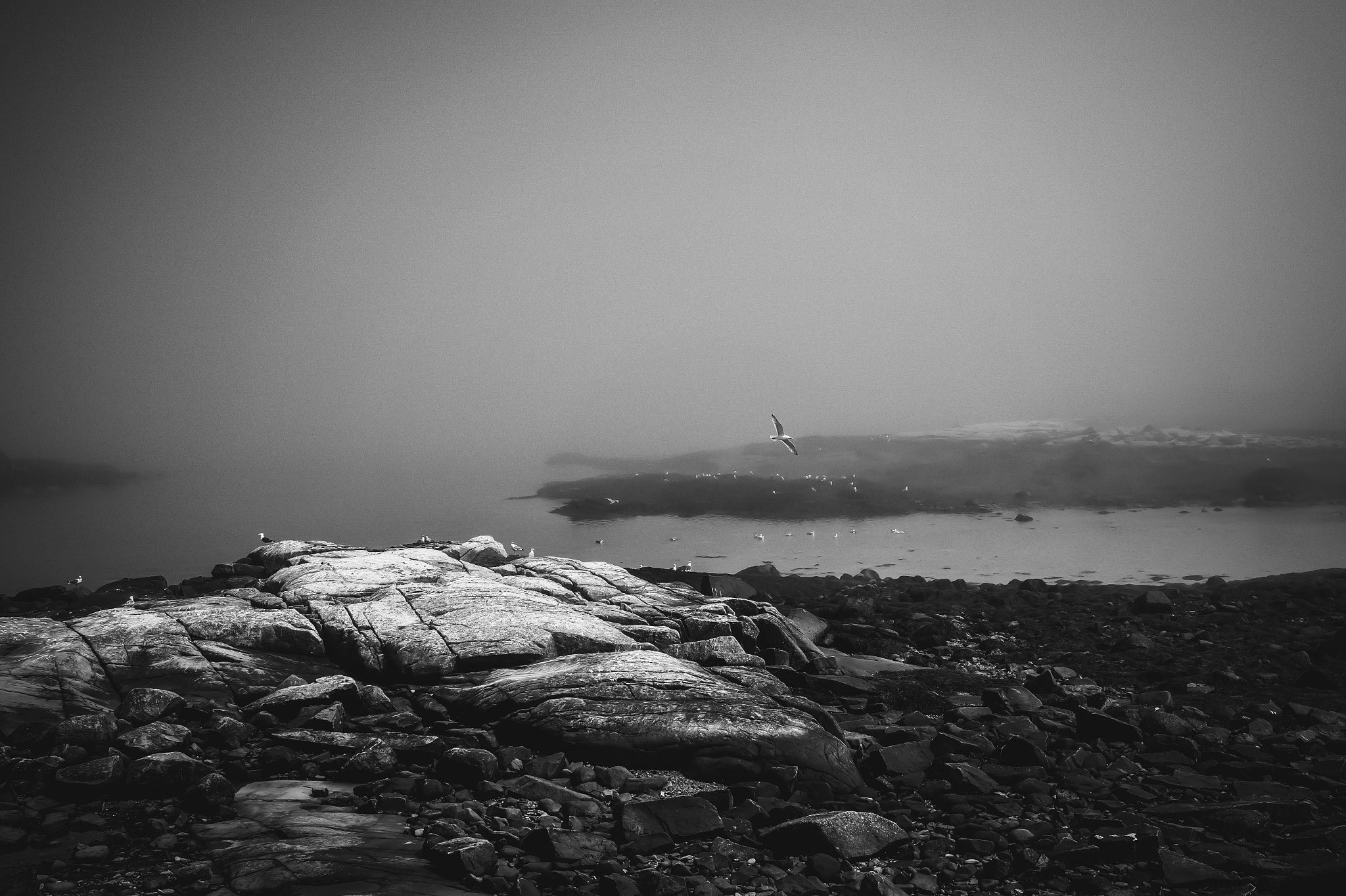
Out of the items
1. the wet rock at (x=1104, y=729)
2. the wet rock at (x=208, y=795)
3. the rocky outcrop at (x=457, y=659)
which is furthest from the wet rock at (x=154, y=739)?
the wet rock at (x=1104, y=729)

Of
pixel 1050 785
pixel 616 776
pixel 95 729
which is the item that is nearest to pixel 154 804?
pixel 95 729

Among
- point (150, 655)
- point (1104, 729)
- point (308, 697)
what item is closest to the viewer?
point (308, 697)

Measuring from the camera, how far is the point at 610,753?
11.9 metres

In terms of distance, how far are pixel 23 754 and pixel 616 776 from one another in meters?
8.79

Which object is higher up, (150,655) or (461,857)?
(150,655)

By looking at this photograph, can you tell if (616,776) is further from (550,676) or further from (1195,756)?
(1195,756)

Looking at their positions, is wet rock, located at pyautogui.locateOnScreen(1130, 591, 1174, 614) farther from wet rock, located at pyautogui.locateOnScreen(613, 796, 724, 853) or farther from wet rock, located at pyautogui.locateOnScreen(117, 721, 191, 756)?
wet rock, located at pyautogui.locateOnScreen(117, 721, 191, 756)

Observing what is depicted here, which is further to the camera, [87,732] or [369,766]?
[369,766]

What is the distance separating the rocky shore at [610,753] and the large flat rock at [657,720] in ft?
0.17

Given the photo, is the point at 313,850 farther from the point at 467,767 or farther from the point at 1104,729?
the point at 1104,729

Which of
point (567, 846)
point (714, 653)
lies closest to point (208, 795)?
point (567, 846)

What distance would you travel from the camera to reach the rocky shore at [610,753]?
8820 mm

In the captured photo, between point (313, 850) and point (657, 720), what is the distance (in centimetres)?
559

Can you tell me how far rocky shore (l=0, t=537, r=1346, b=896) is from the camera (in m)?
8.82
